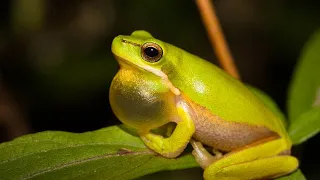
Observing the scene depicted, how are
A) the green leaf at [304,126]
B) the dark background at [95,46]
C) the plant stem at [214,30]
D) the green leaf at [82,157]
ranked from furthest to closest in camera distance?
the dark background at [95,46] < the plant stem at [214,30] < the green leaf at [304,126] < the green leaf at [82,157]

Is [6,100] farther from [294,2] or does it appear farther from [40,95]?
[294,2]

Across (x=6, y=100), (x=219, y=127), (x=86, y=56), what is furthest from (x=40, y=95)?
(x=219, y=127)

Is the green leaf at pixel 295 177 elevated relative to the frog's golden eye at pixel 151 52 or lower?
lower

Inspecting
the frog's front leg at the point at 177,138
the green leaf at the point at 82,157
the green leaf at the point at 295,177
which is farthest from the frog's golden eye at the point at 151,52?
the green leaf at the point at 295,177

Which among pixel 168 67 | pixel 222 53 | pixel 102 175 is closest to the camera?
pixel 102 175

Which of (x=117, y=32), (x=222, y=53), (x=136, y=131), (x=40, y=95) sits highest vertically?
(x=222, y=53)

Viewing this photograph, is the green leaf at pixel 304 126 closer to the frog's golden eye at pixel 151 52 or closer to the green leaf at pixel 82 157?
the green leaf at pixel 82 157

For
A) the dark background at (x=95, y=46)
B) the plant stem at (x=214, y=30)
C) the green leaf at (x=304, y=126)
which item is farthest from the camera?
the dark background at (x=95, y=46)
